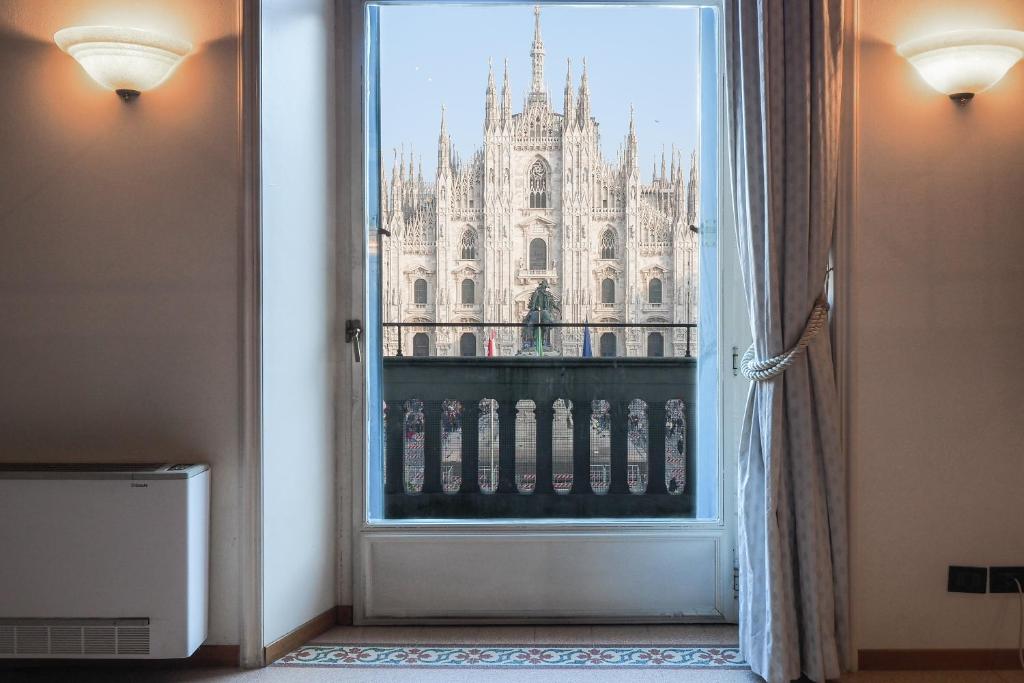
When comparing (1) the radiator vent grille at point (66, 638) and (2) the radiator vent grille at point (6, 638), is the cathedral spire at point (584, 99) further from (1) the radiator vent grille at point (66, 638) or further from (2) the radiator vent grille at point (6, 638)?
(2) the radiator vent grille at point (6, 638)

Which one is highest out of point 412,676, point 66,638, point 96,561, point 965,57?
point 965,57

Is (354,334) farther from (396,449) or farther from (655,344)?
(655,344)

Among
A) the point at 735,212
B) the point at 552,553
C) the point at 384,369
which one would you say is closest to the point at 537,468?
the point at 552,553

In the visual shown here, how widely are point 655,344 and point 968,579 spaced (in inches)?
43.3

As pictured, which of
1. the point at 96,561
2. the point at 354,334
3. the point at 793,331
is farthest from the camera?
the point at 354,334

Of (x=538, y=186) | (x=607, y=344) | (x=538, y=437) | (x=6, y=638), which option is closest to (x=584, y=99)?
(x=538, y=186)

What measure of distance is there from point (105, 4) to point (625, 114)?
5.01 feet

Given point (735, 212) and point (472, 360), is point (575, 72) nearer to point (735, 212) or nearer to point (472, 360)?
point (735, 212)

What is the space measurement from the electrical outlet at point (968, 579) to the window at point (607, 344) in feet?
3.74

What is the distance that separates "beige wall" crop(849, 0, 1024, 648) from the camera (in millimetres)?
Result: 2115

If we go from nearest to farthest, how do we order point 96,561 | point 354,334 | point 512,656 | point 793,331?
point 96,561 < point 793,331 < point 512,656 < point 354,334

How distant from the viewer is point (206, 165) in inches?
82.4

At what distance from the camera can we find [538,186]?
96.5 inches

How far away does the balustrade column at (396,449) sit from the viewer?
2500 mm
